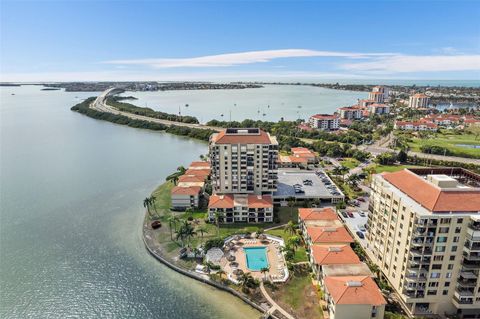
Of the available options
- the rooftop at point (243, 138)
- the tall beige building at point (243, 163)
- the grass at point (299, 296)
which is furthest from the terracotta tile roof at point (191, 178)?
the grass at point (299, 296)

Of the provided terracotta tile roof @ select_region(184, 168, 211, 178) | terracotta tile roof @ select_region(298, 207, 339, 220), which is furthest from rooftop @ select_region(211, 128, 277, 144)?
terracotta tile roof @ select_region(298, 207, 339, 220)

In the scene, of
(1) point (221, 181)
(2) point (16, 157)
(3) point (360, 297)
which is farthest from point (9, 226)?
(3) point (360, 297)

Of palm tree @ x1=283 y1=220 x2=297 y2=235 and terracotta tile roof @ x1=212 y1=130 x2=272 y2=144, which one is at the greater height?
terracotta tile roof @ x1=212 y1=130 x2=272 y2=144

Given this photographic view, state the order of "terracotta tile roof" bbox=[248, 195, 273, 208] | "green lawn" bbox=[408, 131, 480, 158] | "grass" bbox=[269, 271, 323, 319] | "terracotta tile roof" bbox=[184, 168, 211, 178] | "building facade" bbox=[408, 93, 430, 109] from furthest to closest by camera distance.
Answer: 1. "building facade" bbox=[408, 93, 430, 109]
2. "green lawn" bbox=[408, 131, 480, 158]
3. "terracotta tile roof" bbox=[184, 168, 211, 178]
4. "terracotta tile roof" bbox=[248, 195, 273, 208]
5. "grass" bbox=[269, 271, 323, 319]

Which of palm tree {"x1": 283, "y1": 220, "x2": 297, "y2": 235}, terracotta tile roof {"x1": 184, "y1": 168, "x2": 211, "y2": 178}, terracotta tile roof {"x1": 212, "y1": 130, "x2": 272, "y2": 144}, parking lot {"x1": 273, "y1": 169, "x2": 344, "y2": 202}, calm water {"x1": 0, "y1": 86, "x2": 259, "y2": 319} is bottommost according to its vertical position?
calm water {"x1": 0, "y1": 86, "x2": 259, "y2": 319}

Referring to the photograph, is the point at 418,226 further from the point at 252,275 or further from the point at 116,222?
the point at 116,222

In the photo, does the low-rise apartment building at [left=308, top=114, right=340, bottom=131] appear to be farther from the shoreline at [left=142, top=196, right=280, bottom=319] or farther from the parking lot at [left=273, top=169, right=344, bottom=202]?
the shoreline at [left=142, top=196, right=280, bottom=319]

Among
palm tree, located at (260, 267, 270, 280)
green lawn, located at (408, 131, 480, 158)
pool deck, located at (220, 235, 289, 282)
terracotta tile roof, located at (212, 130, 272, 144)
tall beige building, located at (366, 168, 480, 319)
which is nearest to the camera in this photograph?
tall beige building, located at (366, 168, 480, 319)
